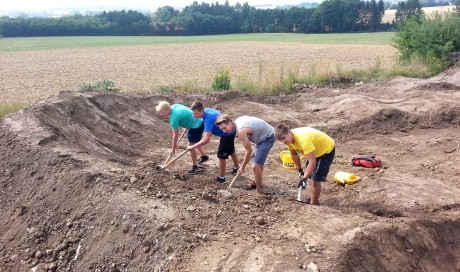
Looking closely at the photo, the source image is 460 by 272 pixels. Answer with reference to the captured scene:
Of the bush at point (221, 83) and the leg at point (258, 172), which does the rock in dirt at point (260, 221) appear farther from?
the bush at point (221, 83)

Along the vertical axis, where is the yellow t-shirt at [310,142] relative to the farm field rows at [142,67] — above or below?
above

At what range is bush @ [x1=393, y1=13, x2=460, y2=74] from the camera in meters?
18.2

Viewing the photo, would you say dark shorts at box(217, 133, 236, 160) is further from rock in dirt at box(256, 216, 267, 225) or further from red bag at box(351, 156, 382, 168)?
red bag at box(351, 156, 382, 168)

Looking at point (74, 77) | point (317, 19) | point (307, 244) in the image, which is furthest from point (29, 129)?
point (317, 19)

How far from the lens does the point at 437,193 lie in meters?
7.52

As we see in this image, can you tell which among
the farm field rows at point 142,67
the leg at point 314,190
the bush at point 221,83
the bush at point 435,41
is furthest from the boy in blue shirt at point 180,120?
the bush at point 435,41

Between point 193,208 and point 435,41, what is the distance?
16099 mm

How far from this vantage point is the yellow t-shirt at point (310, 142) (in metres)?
6.08

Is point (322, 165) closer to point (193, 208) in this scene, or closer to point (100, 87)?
point (193, 208)

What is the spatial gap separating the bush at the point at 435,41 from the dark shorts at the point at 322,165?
13.4m

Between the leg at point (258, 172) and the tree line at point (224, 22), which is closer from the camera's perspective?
the leg at point (258, 172)

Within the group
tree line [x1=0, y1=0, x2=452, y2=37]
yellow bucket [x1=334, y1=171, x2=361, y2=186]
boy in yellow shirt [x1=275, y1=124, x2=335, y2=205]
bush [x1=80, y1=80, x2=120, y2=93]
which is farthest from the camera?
tree line [x1=0, y1=0, x2=452, y2=37]

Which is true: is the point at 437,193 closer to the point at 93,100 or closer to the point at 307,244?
the point at 307,244

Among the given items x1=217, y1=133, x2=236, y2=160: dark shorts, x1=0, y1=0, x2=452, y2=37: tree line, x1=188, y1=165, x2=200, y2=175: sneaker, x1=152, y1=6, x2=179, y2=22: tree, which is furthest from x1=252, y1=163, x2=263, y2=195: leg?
x1=152, y1=6, x2=179, y2=22: tree
